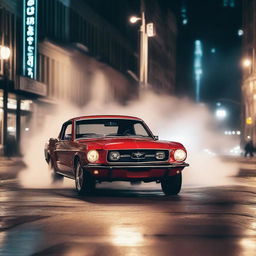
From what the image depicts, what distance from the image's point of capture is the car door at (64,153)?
51.8ft

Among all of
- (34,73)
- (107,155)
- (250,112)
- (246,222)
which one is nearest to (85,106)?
(34,73)

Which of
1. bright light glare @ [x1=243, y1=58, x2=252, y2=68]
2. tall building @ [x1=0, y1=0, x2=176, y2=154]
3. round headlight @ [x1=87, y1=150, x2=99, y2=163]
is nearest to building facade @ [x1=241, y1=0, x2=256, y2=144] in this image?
bright light glare @ [x1=243, y1=58, x2=252, y2=68]

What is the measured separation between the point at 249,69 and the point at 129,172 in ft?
223

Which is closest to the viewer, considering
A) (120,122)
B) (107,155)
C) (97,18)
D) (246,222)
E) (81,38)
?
(246,222)

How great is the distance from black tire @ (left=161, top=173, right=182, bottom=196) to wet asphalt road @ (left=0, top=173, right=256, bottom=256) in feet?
0.55

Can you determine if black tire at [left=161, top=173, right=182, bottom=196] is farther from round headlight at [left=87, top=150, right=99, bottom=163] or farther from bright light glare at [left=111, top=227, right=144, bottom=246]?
bright light glare at [left=111, top=227, right=144, bottom=246]

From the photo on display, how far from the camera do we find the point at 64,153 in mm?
16297

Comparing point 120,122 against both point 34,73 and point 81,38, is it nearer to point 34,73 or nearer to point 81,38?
point 34,73

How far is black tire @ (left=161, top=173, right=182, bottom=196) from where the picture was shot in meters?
15.0

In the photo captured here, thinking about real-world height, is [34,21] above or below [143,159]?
above

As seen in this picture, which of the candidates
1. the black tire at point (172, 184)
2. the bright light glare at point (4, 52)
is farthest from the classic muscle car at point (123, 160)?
the bright light glare at point (4, 52)

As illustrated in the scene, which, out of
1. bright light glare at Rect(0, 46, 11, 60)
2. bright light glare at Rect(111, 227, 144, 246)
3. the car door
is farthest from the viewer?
bright light glare at Rect(0, 46, 11, 60)

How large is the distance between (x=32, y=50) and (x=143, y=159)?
28.2 m

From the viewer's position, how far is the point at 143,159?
14492 millimetres
